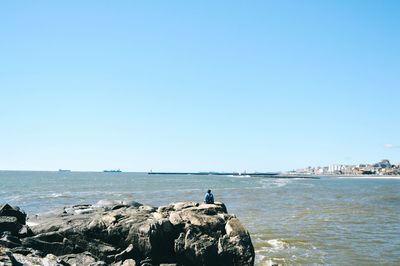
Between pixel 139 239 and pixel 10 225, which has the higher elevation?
pixel 10 225

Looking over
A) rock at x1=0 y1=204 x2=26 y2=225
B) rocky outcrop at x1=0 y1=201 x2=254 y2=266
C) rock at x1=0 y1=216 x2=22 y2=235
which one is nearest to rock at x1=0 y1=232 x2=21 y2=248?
rocky outcrop at x1=0 y1=201 x2=254 y2=266

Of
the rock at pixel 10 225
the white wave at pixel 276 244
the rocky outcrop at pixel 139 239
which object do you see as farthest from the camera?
the white wave at pixel 276 244

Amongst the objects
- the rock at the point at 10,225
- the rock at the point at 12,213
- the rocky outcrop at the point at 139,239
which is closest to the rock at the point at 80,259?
the rocky outcrop at the point at 139,239

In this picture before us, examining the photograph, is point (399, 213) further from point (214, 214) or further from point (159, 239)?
point (159, 239)

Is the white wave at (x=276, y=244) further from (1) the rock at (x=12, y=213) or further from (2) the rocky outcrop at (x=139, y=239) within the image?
(1) the rock at (x=12, y=213)

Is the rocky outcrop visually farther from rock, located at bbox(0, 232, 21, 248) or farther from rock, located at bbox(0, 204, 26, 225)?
rock, located at bbox(0, 204, 26, 225)

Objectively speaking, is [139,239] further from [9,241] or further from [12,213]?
[12,213]

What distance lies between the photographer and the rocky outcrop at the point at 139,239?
19.1 m

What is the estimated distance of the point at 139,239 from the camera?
19547 millimetres

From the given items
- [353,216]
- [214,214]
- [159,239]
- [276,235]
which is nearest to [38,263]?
[159,239]

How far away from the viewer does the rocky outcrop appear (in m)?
19.1

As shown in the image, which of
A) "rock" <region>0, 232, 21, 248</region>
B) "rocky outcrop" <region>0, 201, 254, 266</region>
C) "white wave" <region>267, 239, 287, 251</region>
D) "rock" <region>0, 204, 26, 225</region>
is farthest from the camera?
"white wave" <region>267, 239, 287, 251</region>

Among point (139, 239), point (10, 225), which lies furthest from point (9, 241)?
point (139, 239)

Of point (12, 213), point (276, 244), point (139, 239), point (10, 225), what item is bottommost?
point (276, 244)
